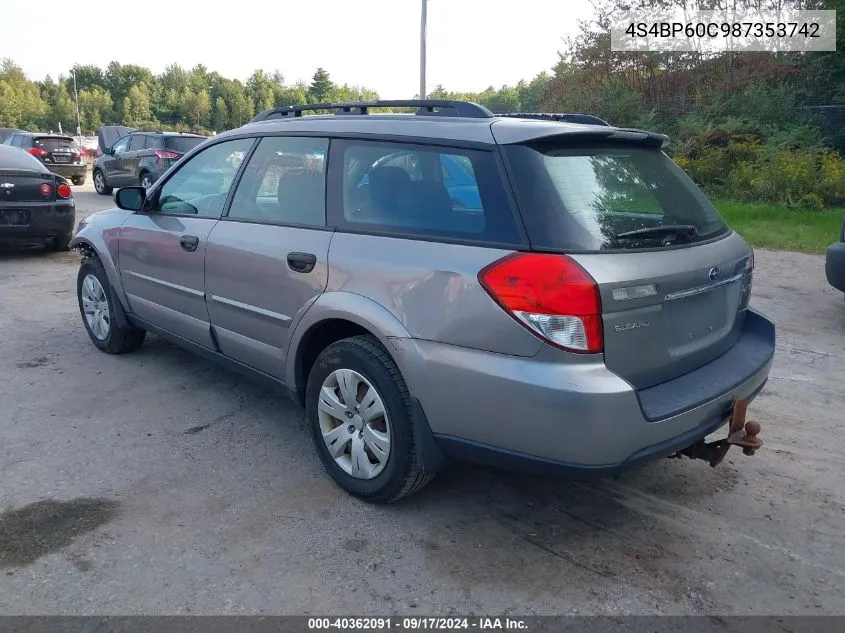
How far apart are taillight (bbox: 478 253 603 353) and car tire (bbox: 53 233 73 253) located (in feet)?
29.2

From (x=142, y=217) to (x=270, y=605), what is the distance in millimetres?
3138

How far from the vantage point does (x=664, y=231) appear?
9.71 feet

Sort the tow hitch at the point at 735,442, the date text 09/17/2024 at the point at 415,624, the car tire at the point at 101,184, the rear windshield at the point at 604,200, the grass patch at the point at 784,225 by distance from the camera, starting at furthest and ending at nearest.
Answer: the car tire at the point at 101,184 < the grass patch at the point at 784,225 < the tow hitch at the point at 735,442 < the rear windshield at the point at 604,200 < the date text 09/17/2024 at the point at 415,624

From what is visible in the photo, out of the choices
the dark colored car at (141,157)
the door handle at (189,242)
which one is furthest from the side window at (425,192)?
the dark colored car at (141,157)

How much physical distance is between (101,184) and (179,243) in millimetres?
16828

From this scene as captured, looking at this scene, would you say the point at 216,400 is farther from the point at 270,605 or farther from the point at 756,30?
the point at 756,30

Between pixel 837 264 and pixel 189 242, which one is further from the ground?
pixel 189 242

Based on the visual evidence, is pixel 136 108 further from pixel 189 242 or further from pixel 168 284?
pixel 189 242

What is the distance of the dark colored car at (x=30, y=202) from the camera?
29.0 ft

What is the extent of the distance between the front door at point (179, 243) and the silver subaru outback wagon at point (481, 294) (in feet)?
0.46

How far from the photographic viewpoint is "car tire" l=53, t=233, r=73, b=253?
982 centimetres

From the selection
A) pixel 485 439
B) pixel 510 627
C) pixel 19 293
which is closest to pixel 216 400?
pixel 485 439

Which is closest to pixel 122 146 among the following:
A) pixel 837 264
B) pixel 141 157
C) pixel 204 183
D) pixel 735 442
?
pixel 141 157

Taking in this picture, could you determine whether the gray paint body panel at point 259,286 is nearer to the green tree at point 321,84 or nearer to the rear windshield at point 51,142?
the rear windshield at point 51,142
